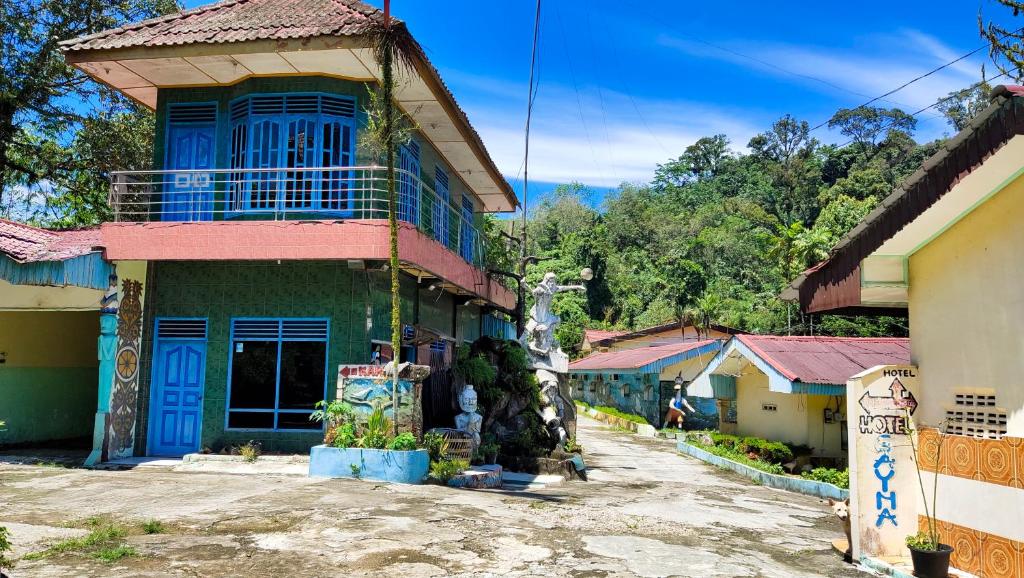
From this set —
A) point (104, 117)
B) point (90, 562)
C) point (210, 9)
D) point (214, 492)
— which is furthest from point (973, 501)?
point (104, 117)

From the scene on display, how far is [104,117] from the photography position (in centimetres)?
2031

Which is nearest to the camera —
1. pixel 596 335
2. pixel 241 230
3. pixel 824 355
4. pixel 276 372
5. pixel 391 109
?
pixel 391 109

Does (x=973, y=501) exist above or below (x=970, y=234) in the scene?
below

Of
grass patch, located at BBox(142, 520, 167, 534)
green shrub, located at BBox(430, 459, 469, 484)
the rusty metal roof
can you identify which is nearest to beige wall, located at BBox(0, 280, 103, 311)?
green shrub, located at BBox(430, 459, 469, 484)

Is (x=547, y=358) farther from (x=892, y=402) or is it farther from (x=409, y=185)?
(x=892, y=402)

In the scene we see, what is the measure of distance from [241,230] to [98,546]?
7042 mm

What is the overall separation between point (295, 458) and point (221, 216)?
493 cm

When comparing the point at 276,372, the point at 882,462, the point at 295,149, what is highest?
the point at 295,149

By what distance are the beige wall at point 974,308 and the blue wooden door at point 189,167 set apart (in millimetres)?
12318

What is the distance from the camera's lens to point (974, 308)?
7.08 m

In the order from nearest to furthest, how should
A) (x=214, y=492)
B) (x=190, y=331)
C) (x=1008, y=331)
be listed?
1. (x=1008, y=331)
2. (x=214, y=492)
3. (x=190, y=331)

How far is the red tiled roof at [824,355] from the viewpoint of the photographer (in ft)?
51.7

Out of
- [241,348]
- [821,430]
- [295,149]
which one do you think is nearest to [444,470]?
[241,348]

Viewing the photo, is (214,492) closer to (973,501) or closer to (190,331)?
(190,331)
